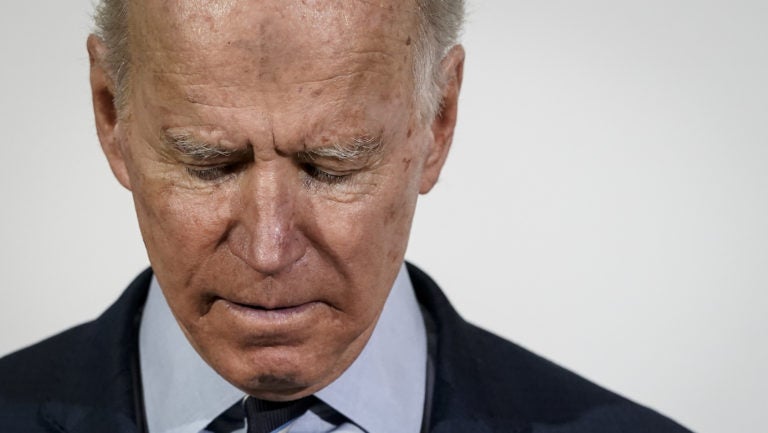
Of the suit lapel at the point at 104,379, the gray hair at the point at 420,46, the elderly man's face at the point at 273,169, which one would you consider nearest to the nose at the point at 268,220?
the elderly man's face at the point at 273,169

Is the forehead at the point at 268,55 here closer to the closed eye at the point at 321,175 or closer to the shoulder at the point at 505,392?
the closed eye at the point at 321,175

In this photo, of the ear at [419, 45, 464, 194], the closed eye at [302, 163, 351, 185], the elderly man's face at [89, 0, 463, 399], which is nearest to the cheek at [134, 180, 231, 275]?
the elderly man's face at [89, 0, 463, 399]

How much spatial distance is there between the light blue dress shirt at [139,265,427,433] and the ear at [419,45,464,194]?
230mm

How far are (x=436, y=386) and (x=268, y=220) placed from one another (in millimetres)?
535

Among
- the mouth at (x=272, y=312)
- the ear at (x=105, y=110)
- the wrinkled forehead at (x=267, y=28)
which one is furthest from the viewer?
the ear at (x=105, y=110)

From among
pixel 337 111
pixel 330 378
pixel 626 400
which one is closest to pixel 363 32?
pixel 337 111

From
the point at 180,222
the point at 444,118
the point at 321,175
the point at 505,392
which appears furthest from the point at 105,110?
the point at 505,392

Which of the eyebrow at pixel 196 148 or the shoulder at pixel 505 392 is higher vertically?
Result: the eyebrow at pixel 196 148

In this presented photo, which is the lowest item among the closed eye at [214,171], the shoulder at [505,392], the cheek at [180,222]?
the shoulder at [505,392]

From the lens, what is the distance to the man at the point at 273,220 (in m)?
1.54

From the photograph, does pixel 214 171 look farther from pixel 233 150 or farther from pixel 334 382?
pixel 334 382

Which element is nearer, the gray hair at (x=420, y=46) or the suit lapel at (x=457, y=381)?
the gray hair at (x=420, y=46)

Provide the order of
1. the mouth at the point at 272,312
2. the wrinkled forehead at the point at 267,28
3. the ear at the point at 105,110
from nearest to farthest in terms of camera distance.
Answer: the wrinkled forehead at the point at 267,28 → the mouth at the point at 272,312 → the ear at the point at 105,110

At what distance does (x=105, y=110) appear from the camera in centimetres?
180
